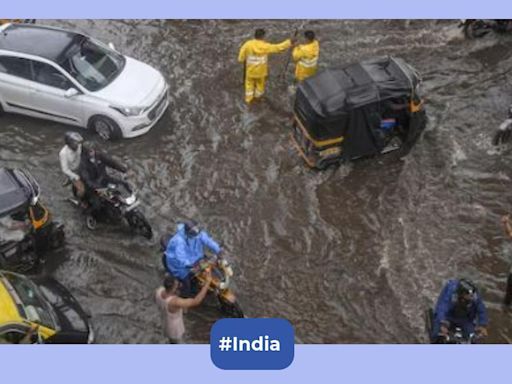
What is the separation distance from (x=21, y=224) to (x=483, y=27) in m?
10.7

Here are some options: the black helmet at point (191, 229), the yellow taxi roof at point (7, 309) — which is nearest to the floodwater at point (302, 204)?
the yellow taxi roof at point (7, 309)

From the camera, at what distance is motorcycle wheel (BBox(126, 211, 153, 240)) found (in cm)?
1067

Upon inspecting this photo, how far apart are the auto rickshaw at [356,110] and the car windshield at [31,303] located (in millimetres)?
5087

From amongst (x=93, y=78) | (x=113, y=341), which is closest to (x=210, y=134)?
(x=93, y=78)

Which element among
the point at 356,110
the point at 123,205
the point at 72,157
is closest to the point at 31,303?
the point at 123,205

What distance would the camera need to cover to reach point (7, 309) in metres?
8.51

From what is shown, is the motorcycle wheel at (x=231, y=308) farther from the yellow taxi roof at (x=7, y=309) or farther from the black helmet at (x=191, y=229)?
the yellow taxi roof at (x=7, y=309)

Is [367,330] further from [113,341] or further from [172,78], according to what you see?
[172,78]

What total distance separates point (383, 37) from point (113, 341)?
9542 mm

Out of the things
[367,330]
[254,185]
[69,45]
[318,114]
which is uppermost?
[69,45]

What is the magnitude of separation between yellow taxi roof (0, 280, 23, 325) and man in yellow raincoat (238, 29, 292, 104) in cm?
644

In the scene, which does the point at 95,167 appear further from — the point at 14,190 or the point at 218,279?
the point at 218,279

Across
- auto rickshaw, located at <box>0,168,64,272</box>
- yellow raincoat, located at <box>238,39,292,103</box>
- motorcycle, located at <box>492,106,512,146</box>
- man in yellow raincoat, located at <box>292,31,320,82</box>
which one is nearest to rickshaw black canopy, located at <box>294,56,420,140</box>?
man in yellow raincoat, located at <box>292,31,320,82</box>

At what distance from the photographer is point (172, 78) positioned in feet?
47.3
